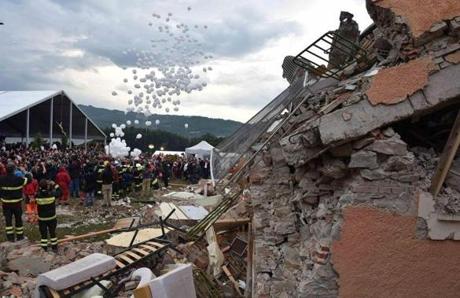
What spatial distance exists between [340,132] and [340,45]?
3.22m

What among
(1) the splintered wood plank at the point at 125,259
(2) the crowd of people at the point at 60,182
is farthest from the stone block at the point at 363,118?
(2) the crowd of people at the point at 60,182

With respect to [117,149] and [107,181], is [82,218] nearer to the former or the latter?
[107,181]

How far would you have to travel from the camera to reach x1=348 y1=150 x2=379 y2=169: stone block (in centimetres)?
558

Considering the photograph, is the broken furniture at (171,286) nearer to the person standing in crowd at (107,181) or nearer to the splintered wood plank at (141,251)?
the splintered wood plank at (141,251)

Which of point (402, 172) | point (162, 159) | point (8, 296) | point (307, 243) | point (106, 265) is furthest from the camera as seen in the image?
point (162, 159)

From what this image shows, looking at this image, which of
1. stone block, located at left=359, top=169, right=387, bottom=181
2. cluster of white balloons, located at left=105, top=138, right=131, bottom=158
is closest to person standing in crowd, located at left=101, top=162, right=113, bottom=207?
cluster of white balloons, located at left=105, top=138, right=131, bottom=158

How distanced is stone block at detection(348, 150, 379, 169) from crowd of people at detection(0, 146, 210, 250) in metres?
7.62

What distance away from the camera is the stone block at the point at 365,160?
5.58 meters

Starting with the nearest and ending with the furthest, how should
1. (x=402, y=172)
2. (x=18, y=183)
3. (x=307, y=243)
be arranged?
(x=402, y=172) → (x=307, y=243) → (x=18, y=183)

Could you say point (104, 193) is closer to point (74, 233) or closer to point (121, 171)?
point (121, 171)

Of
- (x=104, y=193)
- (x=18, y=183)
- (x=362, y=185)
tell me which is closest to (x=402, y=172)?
(x=362, y=185)

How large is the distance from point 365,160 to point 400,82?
0.92m

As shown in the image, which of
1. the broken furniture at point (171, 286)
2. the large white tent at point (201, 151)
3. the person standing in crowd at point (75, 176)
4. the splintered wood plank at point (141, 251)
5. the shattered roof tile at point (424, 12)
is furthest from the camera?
the large white tent at point (201, 151)

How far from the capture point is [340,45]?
333 inches
